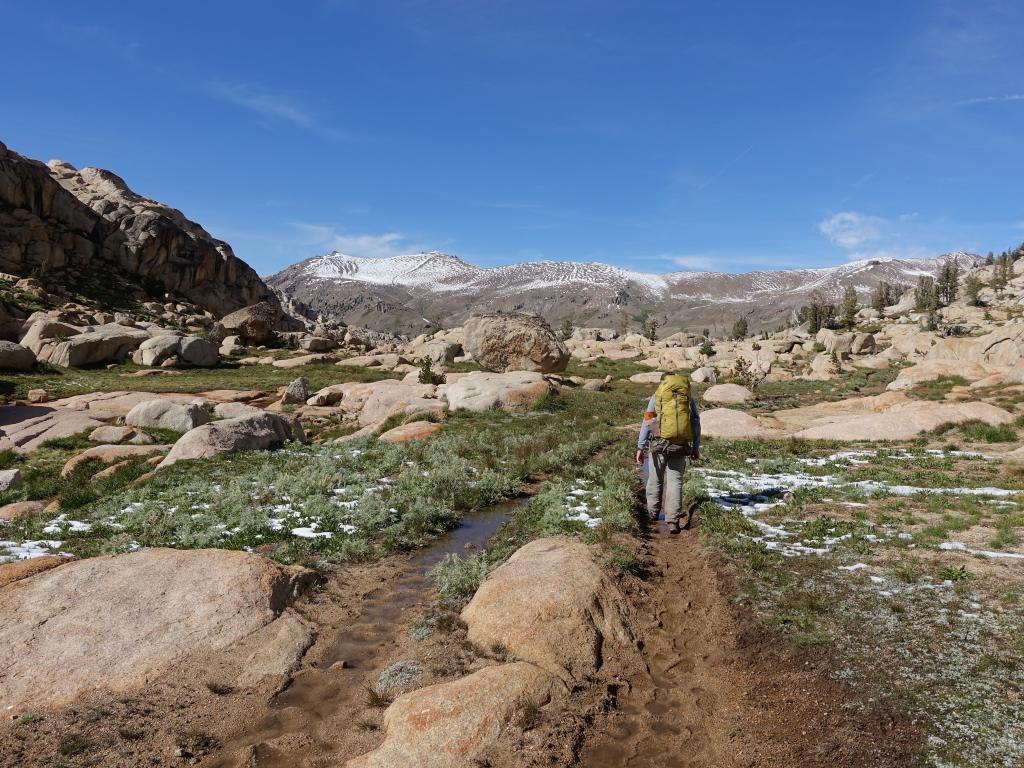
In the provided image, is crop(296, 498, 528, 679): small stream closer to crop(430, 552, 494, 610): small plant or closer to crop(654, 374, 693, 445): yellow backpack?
crop(430, 552, 494, 610): small plant

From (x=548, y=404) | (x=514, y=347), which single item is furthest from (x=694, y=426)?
(x=514, y=347)

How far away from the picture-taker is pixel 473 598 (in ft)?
24.7

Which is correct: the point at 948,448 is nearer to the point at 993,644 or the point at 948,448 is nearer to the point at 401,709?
the point at 993,644

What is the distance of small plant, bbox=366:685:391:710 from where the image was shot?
18.4 ft

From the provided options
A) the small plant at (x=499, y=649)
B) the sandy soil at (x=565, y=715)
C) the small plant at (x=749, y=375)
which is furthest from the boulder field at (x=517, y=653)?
the small plant at (x=749, y=375)

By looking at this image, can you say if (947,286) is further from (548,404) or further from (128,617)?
(128,617)

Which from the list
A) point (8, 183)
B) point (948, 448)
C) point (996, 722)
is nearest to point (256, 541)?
point (996, 722)

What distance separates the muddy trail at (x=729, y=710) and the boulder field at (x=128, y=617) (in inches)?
156

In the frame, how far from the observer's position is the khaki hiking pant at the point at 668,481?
10625 millimetres

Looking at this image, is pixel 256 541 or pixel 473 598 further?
pixel 256 541

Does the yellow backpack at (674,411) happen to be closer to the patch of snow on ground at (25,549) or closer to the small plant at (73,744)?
the small plant at (73,744)

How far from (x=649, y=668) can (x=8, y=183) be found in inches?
3652

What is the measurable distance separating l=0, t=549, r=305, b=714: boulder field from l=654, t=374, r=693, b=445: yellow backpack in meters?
6.74

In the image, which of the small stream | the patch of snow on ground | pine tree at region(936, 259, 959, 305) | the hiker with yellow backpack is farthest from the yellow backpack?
pine tree at region(936, 259, 959, 305)
